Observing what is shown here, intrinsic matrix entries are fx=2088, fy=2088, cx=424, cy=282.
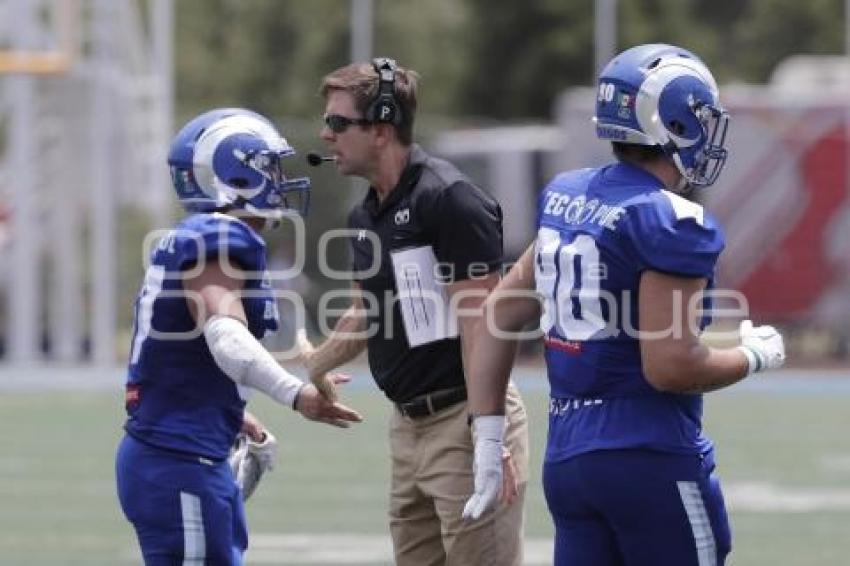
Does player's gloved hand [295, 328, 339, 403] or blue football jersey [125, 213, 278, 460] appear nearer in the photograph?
blue football jersey [125, 213, 278, 460]

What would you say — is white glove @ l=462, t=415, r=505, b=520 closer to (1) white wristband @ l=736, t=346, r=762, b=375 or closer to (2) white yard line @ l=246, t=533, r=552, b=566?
(1) white wristband @ l=736, t=346, r=762, b=375

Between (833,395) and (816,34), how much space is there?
2518 centimetres

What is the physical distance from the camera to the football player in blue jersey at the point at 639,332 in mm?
4457

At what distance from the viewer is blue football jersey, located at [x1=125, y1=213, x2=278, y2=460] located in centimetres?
521

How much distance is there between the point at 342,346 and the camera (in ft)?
20.4

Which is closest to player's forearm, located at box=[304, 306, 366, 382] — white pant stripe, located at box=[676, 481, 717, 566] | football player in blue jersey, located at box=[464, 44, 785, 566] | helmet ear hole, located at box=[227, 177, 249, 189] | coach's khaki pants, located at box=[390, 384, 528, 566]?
coach's khaki pants, located at box=[390, 384, 528, 566]

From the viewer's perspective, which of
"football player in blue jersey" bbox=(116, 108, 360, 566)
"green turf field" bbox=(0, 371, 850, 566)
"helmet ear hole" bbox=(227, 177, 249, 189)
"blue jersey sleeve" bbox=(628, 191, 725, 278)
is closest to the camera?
"blue jersey sleeve" bbox=(628, 191, 725, 278)

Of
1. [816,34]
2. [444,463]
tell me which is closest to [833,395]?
[444,463]

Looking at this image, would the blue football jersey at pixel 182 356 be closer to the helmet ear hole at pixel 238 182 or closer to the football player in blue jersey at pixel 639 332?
the helmet ear hole at pixel 238 182

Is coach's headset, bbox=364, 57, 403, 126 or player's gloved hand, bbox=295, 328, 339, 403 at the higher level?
coach's headset, bbox=364, 57, 403, 126

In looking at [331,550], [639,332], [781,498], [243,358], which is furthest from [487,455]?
[781,498]

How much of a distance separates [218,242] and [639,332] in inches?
47.1

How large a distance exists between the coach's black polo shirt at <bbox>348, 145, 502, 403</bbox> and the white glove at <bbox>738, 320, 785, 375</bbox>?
118 cm

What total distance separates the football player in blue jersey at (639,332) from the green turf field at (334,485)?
3875 millimetres
